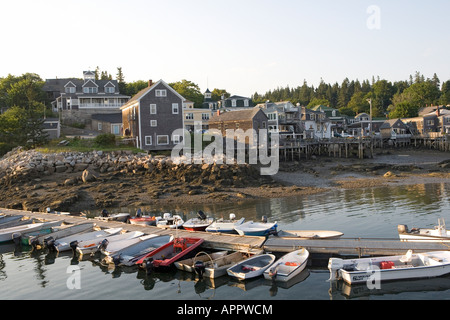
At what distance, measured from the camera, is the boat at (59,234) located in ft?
68.6

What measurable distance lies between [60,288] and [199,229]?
27.4 feet

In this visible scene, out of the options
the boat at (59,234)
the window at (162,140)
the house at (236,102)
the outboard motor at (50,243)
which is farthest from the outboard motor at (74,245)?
the house at (236,102)

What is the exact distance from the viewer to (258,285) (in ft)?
48.2

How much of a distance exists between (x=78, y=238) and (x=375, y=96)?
131263mm

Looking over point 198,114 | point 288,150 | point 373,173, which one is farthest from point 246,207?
point 198,114

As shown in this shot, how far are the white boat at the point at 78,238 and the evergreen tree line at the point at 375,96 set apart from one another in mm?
95909

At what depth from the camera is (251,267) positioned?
1570 centimetres

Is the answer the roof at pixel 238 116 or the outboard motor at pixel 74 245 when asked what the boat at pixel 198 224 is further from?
the roof at pixel 238 116

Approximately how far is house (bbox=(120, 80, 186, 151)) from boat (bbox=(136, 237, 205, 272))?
3033 cm

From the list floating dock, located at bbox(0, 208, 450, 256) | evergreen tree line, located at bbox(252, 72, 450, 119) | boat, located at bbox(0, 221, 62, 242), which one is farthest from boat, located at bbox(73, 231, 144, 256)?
evergreen tree line, located at bbox(252, 72, 450, 119)

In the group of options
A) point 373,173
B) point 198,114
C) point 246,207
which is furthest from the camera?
point 198,114

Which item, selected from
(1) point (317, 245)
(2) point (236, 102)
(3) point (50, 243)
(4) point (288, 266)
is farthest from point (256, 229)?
(2) point (236, 102)

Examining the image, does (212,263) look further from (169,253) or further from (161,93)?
(161,93)

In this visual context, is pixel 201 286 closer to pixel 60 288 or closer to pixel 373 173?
pixel 60 288
